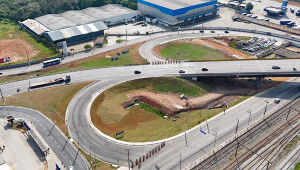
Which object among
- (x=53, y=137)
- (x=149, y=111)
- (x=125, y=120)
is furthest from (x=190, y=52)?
(x=53, y=137)

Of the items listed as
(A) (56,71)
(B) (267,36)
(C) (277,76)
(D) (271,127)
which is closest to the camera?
(D) (271,127)

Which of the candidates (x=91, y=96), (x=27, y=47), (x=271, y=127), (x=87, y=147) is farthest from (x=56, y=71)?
(x=271, y=127)

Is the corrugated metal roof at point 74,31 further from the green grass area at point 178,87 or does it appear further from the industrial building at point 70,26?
the green grass area at point 178,87

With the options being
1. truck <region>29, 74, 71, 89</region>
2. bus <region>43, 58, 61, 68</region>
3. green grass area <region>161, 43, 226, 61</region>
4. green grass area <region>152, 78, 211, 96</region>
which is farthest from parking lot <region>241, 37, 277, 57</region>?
bus <region>43, 58, 61, 68</region>

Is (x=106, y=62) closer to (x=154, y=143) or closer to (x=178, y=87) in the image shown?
(x=178, y=87)

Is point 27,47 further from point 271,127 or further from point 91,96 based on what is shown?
point 271,127

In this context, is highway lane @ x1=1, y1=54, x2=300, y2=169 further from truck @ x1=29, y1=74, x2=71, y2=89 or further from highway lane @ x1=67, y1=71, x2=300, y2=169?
truck @ x1=29, y1=74, x2=71, y2=89
